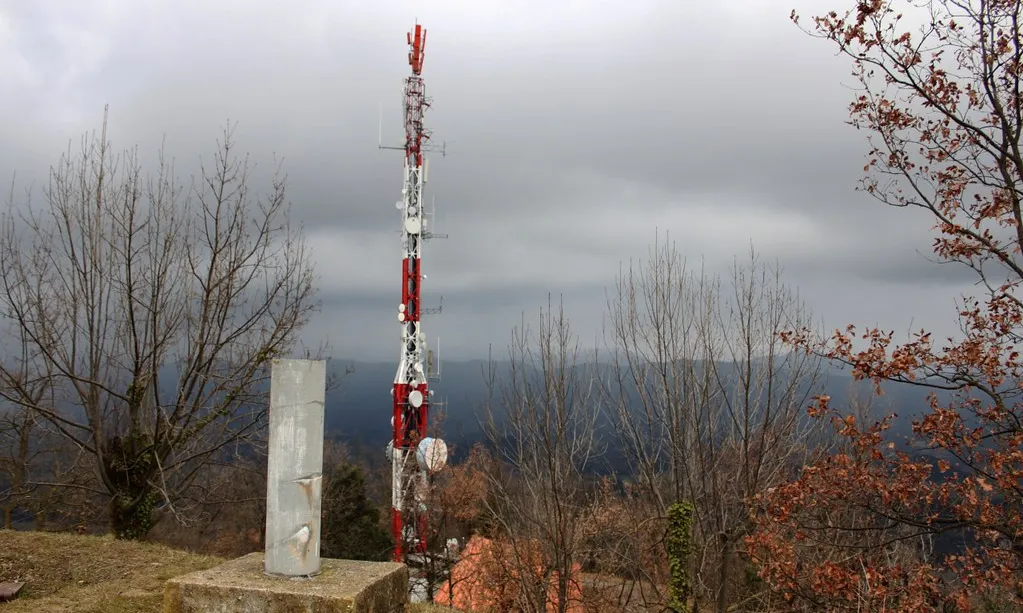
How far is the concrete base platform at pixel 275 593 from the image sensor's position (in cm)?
376

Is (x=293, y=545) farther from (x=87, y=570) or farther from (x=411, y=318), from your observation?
(x=411, y=318)

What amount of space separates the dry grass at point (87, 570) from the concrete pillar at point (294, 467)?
326 cm

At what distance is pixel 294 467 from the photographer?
424 centimetres

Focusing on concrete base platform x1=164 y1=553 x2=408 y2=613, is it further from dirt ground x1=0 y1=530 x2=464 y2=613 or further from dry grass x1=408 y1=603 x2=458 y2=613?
dry grass x1=408 y1=603 x2=458 y2=613

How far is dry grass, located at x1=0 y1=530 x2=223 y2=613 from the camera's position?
6.62 meters

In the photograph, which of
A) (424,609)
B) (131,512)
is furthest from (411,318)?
(424,609)

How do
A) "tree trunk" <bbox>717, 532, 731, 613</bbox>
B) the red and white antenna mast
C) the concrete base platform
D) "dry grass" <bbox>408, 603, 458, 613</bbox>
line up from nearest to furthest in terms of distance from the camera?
the concrete base platform → "dry grass" <bbox>408, 603, 458, 613</bbox> → "tree trunk" <bbox>717, 532, 731, 613</bbox> → the red and white antenna mast

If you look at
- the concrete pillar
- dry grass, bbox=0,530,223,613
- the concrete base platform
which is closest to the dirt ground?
dry grass, bbox=0,530,223,613

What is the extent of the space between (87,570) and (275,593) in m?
6.16

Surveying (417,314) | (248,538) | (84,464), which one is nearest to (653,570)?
(84,464)

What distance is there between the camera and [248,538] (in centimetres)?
2845

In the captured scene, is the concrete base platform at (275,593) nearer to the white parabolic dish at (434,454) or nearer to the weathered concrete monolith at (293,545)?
the weathered concrete monolith at (293,545)

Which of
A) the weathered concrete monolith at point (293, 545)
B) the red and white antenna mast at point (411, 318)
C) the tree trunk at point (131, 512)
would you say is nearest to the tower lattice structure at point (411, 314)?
the red and white antenna mast at point (411, 318)

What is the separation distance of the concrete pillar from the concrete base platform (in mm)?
178
